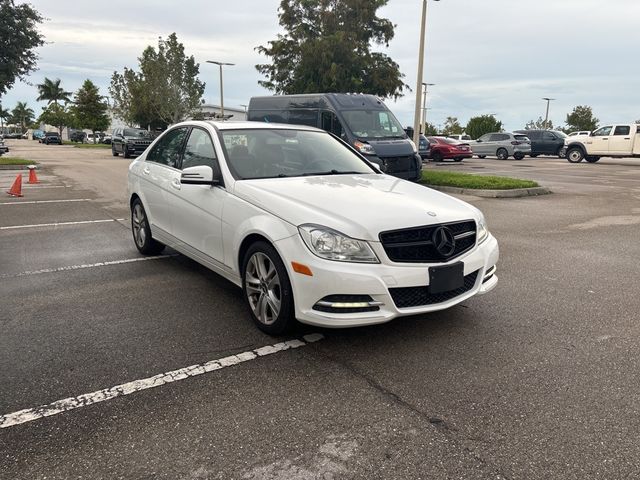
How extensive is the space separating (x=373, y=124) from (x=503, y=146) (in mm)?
18809

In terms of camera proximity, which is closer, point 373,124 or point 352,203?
point 352,203

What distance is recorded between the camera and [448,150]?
26.8 meters

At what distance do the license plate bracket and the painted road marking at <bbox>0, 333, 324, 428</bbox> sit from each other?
94 cm

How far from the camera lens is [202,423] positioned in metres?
2.79

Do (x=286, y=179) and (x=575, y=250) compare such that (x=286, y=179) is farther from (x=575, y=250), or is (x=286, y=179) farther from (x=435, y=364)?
(x=575, y=250)

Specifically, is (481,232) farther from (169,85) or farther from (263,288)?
(169,85)

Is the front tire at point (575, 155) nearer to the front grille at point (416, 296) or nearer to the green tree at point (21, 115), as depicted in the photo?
the front grille at point (416, 296)

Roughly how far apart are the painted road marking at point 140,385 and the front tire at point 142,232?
9.90 ft

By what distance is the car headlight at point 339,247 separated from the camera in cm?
346

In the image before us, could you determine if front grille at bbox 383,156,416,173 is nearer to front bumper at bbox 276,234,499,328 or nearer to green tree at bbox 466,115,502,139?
front bumper at bbox 276,234,499,328

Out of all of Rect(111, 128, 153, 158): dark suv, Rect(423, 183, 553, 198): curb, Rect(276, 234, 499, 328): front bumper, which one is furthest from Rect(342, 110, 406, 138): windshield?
Rect(111, 128, 153, 158): dark suv

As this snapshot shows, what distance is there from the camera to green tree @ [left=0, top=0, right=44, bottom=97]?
19453 mm

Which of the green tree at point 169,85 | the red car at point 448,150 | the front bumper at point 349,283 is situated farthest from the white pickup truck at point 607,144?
the green tree at point 169,85

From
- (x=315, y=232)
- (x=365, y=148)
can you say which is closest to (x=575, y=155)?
(x=365, y=148)
